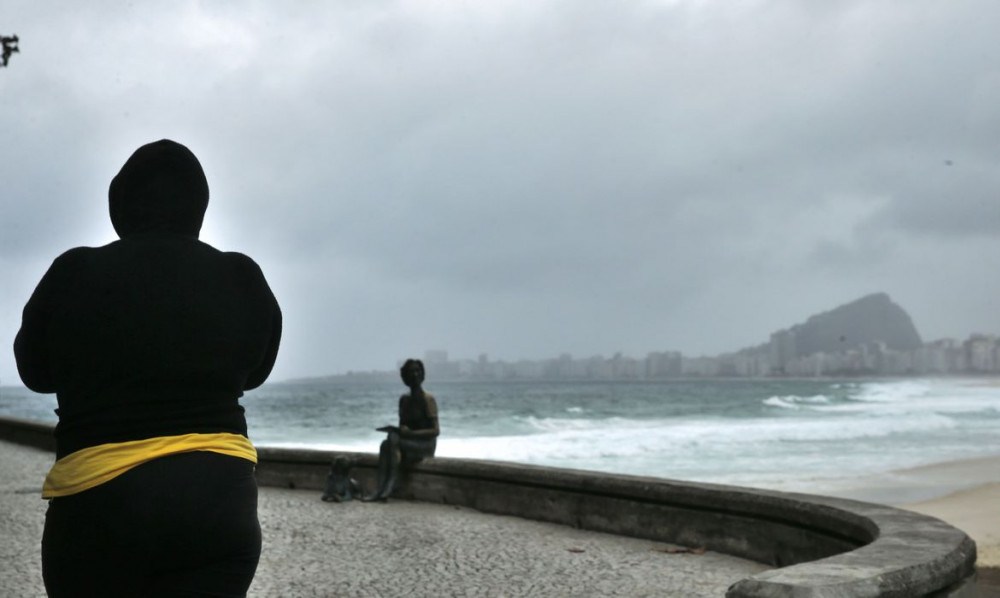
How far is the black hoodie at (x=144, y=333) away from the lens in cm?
193

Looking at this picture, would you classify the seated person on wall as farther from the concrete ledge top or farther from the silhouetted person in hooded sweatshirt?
the silhouetted person in hooded sweatshirt

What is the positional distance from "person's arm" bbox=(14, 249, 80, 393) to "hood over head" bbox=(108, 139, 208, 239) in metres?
0.16

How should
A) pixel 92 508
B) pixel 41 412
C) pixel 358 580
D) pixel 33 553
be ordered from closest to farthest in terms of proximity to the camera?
pixel 92 508 → pixel 358 580 → pixel 33 553 → pixel 41 412

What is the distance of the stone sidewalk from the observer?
5523 millimetres

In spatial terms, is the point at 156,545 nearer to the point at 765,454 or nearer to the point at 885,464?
the point at 885,464

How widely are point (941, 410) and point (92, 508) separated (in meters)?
58.2

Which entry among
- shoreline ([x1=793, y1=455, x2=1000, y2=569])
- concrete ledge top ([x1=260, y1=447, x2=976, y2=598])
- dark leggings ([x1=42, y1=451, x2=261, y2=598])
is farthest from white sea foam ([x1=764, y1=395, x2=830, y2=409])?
dark leggings ([x1=42, y1=451, x2=261, y2=598])

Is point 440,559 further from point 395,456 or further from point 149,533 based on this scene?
point 149,533

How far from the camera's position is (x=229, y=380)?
2.04m

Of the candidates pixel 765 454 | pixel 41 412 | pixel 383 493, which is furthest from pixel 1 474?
pixel 41 412

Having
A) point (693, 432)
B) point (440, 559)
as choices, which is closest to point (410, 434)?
point (440, 559)

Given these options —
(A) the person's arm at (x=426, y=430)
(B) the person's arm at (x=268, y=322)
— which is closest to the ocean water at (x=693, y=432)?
(A) the person's arm at (x=426, y=430)

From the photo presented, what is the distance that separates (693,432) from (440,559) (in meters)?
39.3

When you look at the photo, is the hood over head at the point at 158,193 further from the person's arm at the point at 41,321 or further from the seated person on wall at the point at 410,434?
the seated person on wall at the point at 410,434
